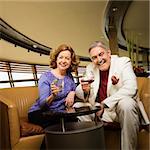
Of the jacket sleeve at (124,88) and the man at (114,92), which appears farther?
Answer: the jacket sleeve at (124,88)

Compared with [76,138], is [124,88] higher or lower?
higher


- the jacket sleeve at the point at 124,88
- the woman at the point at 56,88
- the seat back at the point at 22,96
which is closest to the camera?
the jacket sleeve at the point at 124,88

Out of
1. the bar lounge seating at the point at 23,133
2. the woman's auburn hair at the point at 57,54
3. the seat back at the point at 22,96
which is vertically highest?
the woman's auburn hair at the point at 57,54

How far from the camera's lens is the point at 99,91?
270 cm

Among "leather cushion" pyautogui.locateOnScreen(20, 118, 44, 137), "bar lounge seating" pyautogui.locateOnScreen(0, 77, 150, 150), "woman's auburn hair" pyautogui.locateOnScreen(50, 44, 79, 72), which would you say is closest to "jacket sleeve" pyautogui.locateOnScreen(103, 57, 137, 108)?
"bar lounge seating" pyautogui.locateOnScreen(0, 77, 150, 150)

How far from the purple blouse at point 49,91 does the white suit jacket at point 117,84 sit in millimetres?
140

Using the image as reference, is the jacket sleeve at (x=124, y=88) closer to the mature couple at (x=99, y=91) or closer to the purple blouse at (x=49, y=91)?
the mature couple at (x=99, y=91)

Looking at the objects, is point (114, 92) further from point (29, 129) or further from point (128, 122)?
point (29, 129)

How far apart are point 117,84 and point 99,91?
9.0 inches

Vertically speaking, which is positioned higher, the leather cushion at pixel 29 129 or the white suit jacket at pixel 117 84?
the white suit jacket at pixel 117 84

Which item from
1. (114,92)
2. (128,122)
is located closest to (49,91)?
(114,92)

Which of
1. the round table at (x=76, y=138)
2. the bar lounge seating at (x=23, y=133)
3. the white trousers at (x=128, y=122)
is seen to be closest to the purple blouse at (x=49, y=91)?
the bar lounge seating at (x=23, y=133)

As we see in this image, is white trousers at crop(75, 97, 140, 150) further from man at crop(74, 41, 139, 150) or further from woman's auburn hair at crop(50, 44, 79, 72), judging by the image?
woman's auburn hair at crop(50, 44, 79, 72)

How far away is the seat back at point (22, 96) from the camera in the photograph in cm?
298
